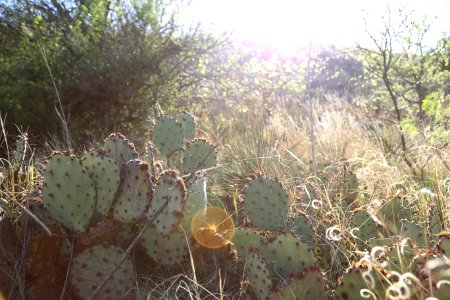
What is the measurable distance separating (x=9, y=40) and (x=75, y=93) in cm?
152

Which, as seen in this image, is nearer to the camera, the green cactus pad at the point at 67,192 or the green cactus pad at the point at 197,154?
the green cactus pad at the point at 67,192

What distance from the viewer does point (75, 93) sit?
6.50 m

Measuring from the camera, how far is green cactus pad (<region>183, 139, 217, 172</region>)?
3166 millimetres

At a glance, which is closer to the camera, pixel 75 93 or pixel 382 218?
pixel 382 218

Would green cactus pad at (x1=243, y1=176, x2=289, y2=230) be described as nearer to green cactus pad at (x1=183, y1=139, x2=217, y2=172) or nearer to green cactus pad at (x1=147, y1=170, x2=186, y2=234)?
green cactus pad at (x1=147, y1=170, x2=186, y2=234)

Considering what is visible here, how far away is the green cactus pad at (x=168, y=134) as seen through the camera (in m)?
3.29

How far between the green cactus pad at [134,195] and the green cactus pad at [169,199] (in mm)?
63

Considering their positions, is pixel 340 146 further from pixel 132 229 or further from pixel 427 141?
pixel 132 229

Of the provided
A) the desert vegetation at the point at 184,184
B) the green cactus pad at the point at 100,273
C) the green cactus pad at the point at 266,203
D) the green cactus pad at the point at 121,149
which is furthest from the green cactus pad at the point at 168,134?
the green cactus pad at the point at 100,273

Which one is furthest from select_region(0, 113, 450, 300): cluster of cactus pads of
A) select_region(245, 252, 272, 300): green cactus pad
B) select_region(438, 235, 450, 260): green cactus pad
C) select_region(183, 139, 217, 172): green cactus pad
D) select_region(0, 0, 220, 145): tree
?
select_region(0, 0, 220, 145): tree

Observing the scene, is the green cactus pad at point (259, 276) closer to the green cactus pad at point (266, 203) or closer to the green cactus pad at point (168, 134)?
the green cactus pad at point (266, 203)

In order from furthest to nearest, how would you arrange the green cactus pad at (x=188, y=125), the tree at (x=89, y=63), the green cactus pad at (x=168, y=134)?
the tree at (x=89, y=63) → the green cactus pad at (x=188, y=125) → the green cactus pad at (x=168, y=134)

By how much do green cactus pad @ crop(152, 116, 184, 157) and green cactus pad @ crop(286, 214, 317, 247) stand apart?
129 cm

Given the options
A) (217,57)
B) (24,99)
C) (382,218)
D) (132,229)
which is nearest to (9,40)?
(24,99)
